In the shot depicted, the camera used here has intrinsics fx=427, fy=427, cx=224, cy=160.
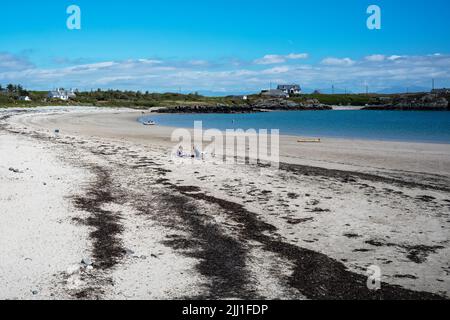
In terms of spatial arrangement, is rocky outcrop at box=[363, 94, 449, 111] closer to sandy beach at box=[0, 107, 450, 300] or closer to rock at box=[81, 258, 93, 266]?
sandy beach at box=[0, 107, 450, 300]

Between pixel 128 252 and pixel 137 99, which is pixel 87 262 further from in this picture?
pixel 137 99

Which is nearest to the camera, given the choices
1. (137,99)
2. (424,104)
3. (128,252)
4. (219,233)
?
(128,252)

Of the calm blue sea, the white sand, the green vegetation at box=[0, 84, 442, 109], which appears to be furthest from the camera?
the green vegetation at box=[0, 84, 442, 109]

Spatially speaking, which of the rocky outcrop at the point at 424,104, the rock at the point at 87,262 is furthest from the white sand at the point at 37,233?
the rocky outcrop at the point at 424,104

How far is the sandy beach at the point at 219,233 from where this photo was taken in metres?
6.69

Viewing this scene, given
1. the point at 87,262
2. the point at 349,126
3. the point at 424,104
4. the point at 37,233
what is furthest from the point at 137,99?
the point at 87,262

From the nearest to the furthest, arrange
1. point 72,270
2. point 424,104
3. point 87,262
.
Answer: point 72,270, point 87,262, point 424,104

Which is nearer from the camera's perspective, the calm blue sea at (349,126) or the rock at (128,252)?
the rock at (128,252)

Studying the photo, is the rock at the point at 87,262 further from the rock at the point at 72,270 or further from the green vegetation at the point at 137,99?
the green vegetation at the point at 137,99

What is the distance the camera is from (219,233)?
9.38 metres

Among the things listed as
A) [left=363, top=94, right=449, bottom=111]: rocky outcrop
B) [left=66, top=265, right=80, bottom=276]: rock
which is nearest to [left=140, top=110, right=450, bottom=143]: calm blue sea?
[left=66, top=265, right=80, bottom=276]: rock

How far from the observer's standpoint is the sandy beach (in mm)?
6688
